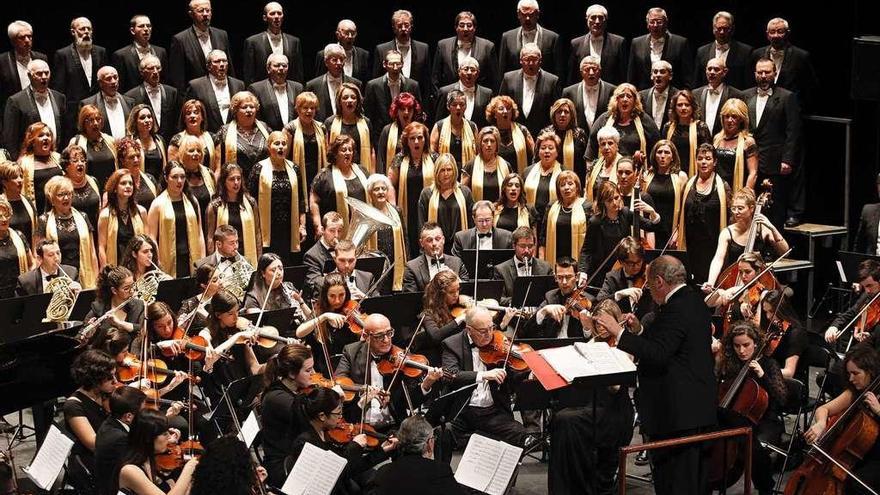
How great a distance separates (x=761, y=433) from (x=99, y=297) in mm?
3566

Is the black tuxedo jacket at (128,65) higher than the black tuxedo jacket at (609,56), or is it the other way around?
the black tuxedo jacket at (128,65)

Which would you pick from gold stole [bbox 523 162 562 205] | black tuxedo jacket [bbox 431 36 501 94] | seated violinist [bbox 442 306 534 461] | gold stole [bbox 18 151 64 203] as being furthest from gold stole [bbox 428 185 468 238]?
gold stole [bbox 18 151 64 203]

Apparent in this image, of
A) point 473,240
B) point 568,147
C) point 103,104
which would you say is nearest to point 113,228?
point 103,104

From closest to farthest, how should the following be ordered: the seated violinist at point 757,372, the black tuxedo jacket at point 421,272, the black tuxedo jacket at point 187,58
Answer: the seated violinist at point 757,372 < the black tuxedo jacket at point 421,272 < the black tuxedo jacket at point 187,58

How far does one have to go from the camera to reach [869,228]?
891 centimetres

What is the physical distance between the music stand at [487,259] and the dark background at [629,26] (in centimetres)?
312

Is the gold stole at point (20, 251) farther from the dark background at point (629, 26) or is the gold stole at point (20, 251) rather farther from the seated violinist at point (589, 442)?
the seated violinist at point (589, 442)

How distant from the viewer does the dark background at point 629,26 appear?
34.0 ft

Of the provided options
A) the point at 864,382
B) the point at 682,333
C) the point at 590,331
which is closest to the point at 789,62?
the point at 590,331

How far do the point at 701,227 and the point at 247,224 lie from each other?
9.77 ft

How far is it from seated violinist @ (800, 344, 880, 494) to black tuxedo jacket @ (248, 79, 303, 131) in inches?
188

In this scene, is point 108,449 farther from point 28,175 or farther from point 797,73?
point 797,73

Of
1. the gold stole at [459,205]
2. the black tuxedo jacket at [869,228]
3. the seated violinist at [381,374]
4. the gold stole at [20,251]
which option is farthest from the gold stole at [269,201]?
the black tuxedo jacket at [869,228]

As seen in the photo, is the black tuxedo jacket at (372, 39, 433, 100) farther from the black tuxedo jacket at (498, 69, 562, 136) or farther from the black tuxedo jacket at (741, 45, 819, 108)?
the black tuxedo jacket at (741, 45, 819, 108)
